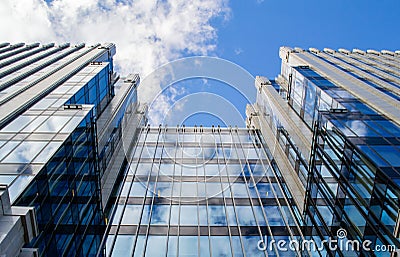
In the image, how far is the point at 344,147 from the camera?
18.6m

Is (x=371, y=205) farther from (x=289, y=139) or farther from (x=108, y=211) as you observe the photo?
(x=108, y=211)

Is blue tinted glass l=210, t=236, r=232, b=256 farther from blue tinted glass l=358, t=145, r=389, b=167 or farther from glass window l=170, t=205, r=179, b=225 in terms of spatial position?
blue tinted glass l=358, t=145, r=389, b=167

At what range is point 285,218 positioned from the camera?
2458cm

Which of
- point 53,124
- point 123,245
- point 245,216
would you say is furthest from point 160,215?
point 53,124

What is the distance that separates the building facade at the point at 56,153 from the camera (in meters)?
13.3

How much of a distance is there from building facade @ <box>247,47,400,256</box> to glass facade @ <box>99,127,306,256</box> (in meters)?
2.11

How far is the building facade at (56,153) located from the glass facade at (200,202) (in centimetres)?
208

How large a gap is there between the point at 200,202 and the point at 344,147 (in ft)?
38.6

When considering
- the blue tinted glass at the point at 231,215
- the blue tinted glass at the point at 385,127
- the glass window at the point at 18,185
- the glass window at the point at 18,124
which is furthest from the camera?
the blue tinted glass at the point at 231,215

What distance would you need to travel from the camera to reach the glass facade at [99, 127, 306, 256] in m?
22.2

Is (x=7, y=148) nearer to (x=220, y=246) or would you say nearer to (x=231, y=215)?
(x=220, y=246)

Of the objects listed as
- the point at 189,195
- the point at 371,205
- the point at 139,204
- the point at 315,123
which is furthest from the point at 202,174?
the point at 371,205

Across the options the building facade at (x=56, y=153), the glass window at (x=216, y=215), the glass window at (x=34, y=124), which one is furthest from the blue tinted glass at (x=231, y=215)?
the glass window at (x=34, y=124)

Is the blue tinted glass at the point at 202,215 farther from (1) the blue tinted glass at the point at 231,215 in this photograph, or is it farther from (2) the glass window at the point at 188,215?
(1) the blue tinted glass at the point at 231,215
